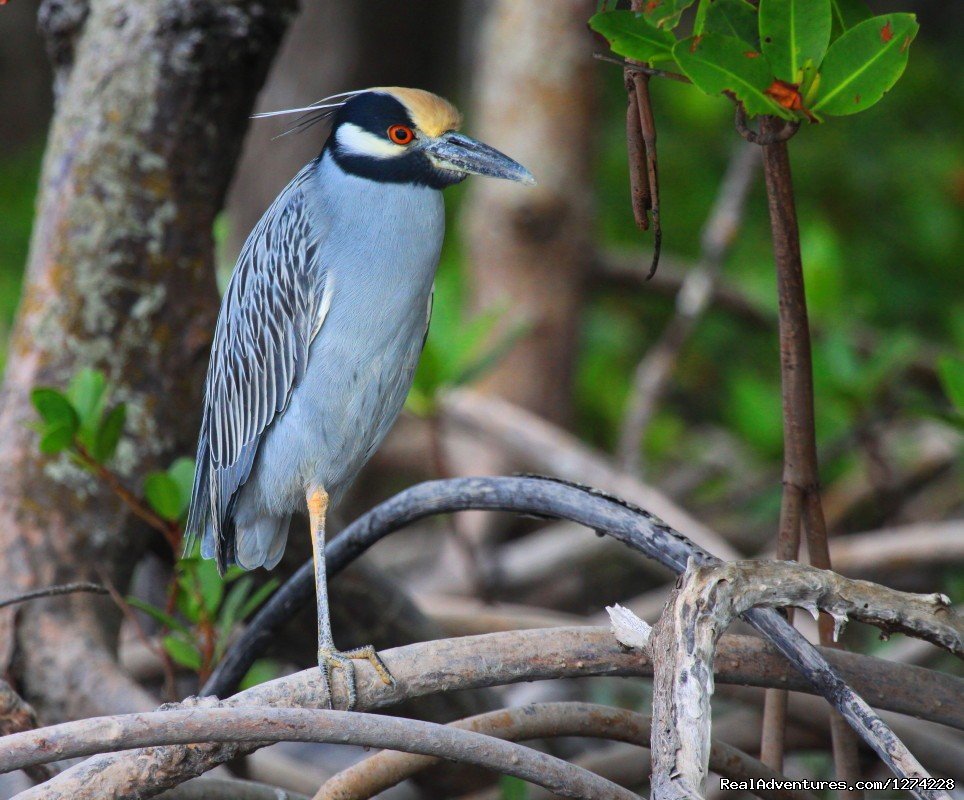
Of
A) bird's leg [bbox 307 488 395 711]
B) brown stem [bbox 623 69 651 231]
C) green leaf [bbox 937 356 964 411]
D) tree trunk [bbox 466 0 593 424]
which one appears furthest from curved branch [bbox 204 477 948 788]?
tree trunk [bbox 466 0 593 424]

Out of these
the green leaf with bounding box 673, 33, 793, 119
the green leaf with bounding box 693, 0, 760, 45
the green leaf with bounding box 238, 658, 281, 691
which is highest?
the green leaf with bounding box 693, 0, 760, 45

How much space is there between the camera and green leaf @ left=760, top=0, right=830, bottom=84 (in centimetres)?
128

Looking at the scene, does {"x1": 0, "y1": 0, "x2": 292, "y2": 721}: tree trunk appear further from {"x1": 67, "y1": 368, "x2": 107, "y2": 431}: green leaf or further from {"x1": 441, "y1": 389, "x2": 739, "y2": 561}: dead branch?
{"x1": 441, "y1": 389, "x2": 739, "y2": 561}: dead branch

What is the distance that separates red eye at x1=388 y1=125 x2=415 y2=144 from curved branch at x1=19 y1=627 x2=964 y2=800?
799 mm

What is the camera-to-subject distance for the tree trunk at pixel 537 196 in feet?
12.7

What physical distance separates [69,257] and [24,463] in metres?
0.43

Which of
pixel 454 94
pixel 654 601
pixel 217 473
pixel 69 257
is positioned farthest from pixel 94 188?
pixel 454 94

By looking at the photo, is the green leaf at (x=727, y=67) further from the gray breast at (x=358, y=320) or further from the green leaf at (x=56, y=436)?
the green leaf at (x=56, y=436)

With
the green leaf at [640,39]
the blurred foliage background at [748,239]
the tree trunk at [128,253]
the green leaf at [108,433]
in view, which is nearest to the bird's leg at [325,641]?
the green leaf at [108,433]

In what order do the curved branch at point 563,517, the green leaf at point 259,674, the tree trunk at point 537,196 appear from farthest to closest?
the tree trunk at point 537,196 < the green leaf at point 259,674 < the curved branch at point 563,517

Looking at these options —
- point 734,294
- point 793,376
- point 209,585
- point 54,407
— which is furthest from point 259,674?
point 734,294

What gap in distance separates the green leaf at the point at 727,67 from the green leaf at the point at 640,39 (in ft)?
0.12

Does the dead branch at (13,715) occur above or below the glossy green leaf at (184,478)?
below

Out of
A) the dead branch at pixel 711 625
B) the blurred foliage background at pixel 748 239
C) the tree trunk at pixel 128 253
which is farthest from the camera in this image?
the blurred foliage background at pixel 748 239
